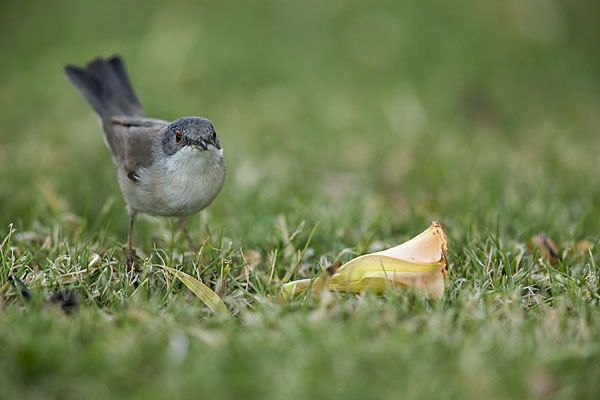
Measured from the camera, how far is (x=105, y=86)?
181 inches

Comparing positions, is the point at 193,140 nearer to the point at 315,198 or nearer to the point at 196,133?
the point at 196,133

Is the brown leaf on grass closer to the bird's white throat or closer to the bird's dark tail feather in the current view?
the bird's white throat

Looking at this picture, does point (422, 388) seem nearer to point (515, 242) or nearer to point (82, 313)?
point (82, 313)

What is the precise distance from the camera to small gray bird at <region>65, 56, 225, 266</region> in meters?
3.42

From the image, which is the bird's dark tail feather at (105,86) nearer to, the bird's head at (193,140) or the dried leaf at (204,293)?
the bird's head at (193,140)

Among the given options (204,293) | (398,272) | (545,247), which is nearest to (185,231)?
(204,293)

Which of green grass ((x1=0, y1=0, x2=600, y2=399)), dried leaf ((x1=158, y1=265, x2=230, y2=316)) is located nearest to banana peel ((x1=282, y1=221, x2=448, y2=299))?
green grass ((x1=0, y1=0, x2=600, y2=399))

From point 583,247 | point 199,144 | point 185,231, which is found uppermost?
point 199,144

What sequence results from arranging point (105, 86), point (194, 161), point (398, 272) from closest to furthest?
point (398, 272) < point (194, 161) < point (105, 86)

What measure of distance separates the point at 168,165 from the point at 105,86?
4.55 feet

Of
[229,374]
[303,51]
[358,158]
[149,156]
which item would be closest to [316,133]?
[358,158]

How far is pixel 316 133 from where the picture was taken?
255 inches

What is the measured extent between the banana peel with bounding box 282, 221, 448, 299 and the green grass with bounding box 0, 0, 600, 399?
78mm

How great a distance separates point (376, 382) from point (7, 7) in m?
8.54
